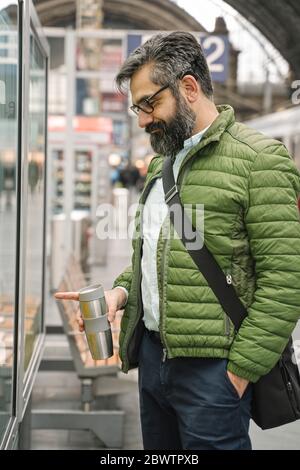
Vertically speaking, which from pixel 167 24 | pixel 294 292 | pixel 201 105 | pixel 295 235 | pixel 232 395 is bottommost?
pixel 232 395

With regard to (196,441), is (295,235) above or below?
above

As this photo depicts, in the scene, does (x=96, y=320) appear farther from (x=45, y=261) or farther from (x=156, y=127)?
(x=45, y=261)

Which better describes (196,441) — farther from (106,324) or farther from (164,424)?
(106,324)

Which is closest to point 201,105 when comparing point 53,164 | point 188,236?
point 188,236

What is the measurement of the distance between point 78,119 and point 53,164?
2000 millimetres

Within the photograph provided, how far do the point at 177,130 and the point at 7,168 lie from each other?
931 mm

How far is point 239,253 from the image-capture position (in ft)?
7.55

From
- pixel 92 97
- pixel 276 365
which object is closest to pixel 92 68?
pixel 92 97

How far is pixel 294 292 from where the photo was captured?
87.0 inches

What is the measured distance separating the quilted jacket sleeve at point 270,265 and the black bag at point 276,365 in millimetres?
78

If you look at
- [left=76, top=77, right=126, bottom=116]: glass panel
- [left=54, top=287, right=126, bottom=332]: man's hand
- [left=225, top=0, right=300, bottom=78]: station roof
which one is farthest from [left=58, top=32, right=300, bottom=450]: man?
[left=76, top=77, right=126, bottom=116]: glass panel

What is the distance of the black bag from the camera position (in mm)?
2262

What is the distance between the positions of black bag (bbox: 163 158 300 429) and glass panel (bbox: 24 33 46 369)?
1.52m

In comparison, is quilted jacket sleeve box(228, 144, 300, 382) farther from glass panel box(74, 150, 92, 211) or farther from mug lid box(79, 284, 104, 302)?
glass panel box(74, 150, 92, 211)
